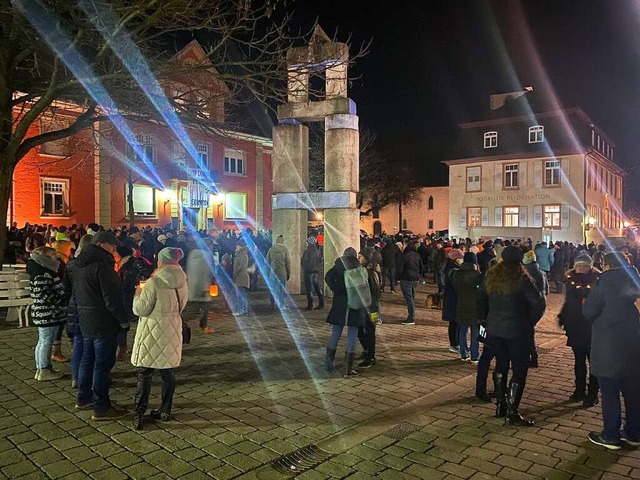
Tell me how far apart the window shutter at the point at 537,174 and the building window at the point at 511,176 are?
4.53 ft

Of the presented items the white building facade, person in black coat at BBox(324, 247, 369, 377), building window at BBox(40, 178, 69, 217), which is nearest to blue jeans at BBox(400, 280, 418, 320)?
person in black coat at BBox(324, 247, 369, 377)

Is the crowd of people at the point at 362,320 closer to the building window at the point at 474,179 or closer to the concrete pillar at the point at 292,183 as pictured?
the concrete pillar at the point at 292,183

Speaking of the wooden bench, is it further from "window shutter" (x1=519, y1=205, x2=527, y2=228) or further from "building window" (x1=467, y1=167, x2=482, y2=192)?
"building window" (x1=467, y1=167, x2=482, y2=192)

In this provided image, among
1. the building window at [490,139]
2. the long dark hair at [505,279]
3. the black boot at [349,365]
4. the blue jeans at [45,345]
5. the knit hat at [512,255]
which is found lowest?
the black boot at [349,365]

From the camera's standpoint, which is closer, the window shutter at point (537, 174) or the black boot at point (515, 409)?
the black boot at point (515, 409)

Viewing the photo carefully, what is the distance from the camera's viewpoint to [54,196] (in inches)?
1131

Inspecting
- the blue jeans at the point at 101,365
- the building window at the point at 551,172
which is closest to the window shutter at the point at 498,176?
the building window at the point at 551,172

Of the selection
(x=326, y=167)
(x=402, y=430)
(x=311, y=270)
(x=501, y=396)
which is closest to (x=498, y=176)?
(x=326, y=167)

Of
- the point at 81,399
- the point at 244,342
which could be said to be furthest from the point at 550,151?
the point at 81,399

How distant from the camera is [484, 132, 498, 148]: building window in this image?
140ft

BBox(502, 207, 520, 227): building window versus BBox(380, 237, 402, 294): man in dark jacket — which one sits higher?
BBox(502, 207, 520, 227): building window

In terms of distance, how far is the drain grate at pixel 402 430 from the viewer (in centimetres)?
536

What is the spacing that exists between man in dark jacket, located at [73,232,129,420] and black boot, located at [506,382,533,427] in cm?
407

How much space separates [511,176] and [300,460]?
4069 cm
